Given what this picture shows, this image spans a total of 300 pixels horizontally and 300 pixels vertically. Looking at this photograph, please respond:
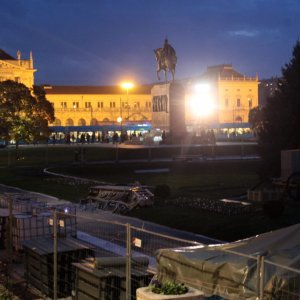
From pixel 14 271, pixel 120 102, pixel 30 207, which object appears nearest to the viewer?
pixel 14 271

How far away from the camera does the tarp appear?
705 cm

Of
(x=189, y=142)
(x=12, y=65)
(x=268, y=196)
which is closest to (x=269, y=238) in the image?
(x=268, y=196)

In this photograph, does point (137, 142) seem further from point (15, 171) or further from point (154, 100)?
point (15, 171)

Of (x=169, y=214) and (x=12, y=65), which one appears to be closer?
(x=169, y=214)

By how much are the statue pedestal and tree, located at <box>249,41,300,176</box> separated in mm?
33919

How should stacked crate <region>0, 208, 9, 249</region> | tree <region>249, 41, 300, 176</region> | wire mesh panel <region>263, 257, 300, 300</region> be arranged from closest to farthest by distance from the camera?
wire mesh panel <region>263, 257, 300, 300</region>, stacked crate <region>0, 208, 9, 249</region>, tree <region>249, 41, 300, 176</region>

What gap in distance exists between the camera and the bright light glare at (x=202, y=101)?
146m

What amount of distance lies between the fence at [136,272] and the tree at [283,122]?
15.8 metres

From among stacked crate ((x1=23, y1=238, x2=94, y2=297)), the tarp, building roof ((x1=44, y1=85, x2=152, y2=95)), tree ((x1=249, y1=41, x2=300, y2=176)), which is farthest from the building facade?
the tarp

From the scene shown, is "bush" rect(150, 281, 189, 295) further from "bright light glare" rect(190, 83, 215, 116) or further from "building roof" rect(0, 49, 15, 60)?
"building roof" rect(0, 49, 15, 60)

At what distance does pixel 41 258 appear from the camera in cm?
1083

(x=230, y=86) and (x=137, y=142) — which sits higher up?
(x=230, y=86)

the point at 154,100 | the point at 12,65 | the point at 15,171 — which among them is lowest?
the point at 15,171

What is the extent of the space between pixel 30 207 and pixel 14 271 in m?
2.98
